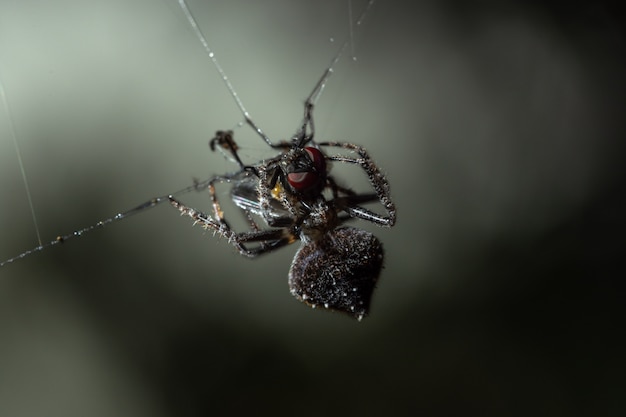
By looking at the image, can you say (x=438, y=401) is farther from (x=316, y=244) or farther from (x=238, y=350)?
(x=316, y=244)

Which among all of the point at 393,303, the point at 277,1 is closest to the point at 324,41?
the point at 277,1

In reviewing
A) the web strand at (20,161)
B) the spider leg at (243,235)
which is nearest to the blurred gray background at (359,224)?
the web strand at (20,161)

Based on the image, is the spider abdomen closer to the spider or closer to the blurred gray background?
the spider

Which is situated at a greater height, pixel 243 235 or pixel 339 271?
pixel 243 235

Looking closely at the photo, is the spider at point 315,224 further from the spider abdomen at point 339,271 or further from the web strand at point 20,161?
the web strand at point 20,161

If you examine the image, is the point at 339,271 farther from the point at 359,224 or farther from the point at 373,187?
the point at 359,224

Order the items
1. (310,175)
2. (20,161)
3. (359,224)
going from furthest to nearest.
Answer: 1. (359,224)
2. (20,161)
3. (310,175)

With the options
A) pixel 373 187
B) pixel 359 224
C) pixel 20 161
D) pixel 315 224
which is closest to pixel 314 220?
pixel 315 224
